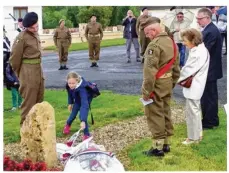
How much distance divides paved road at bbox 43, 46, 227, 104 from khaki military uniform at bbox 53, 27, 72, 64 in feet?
1.20

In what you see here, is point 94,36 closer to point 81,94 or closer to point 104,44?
point 104,44

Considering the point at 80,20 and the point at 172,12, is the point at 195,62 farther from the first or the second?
the point at 80,20

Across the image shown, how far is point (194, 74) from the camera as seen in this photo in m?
7.21

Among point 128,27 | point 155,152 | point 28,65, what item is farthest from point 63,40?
point 155,152

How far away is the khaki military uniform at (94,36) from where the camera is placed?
15188 mm

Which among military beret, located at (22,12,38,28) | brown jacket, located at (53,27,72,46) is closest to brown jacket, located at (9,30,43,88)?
military beret, located at (22,12,38,28)

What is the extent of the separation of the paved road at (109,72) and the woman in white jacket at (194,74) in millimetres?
2835

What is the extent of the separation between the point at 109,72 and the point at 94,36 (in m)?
1.46

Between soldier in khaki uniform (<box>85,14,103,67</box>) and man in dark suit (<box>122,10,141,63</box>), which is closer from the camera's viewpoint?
soldier in khaki uniform (<box>85,14,103,67</box>)

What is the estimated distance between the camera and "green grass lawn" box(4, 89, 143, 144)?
8.41 m

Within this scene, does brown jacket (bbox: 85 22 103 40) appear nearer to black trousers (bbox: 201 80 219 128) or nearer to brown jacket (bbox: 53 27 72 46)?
brown jacket (bbox: 53 27 72 46)

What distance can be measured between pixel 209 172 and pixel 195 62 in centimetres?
148

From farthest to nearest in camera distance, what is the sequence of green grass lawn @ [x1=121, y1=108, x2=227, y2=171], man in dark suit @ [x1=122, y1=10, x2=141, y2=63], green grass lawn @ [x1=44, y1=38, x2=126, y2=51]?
green grass lawn @ [x1=44, y1=38, x2=126, y2=51] < man in dark suit @ [x1=122, y1=10, x2=141, y2=63] < green grass lawn @ [x1=121, y1=108, x2=227, y2=171]

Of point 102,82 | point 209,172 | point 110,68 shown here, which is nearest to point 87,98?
point 209,172
